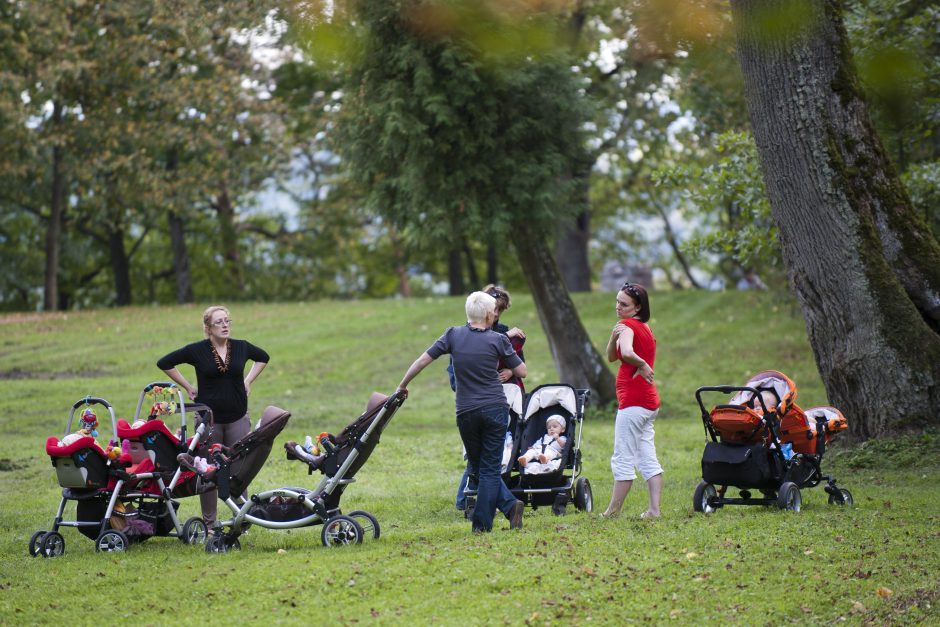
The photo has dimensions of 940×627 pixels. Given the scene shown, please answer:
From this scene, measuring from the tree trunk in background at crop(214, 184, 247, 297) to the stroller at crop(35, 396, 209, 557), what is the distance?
1126 inches

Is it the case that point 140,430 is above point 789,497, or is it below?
above

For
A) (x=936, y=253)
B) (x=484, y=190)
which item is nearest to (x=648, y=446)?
(x=936, y=253)

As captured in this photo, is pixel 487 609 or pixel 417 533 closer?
pixel 487 609

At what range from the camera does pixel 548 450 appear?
31.0 ft

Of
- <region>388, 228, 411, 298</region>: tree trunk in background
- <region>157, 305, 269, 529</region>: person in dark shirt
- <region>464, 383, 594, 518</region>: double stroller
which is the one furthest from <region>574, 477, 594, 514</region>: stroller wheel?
<region>388, 228, 411, 298</region>: tree trunk in background

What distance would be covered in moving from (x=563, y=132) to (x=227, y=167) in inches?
635

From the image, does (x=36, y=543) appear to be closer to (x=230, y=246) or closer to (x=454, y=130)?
(x=454, y=130)

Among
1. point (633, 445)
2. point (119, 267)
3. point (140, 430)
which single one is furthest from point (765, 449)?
point (119, 267)

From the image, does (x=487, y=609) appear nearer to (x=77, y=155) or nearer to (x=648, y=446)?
(x=648, y=446)

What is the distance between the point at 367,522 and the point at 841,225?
5.69m

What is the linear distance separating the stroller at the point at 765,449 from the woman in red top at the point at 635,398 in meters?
0.39

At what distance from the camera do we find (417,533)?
8.51 m

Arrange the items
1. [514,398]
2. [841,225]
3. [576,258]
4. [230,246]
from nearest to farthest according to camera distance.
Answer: [514,398]
[841,225]
[576,258]
[230,246]

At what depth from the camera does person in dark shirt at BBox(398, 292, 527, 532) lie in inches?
318
